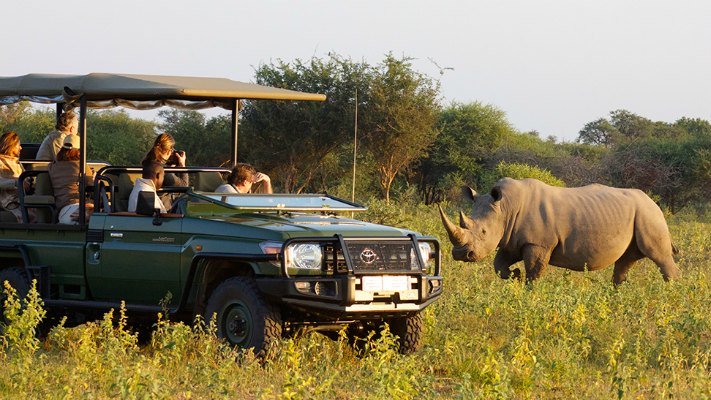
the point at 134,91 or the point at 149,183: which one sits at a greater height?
the point at 134,91

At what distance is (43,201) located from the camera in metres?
11.0

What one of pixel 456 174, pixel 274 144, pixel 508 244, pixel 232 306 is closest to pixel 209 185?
pixel 232 306

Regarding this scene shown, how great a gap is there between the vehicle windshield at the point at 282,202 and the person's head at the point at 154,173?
818 mm

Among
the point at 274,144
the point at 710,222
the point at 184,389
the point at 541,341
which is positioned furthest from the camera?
the point at 274,144

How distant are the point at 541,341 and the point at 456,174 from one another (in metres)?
34.1

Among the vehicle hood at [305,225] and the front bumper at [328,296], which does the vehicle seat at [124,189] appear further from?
the front bumper at [328,296]

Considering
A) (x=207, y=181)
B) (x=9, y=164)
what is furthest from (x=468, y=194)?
(x=9, y=164)

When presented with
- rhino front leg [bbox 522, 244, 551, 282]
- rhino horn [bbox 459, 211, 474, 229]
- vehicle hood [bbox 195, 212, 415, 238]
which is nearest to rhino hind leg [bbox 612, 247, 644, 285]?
rhino front leg [bbox 522, 244, 551, 282]

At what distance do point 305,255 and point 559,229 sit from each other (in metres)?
7.97

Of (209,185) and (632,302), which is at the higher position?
(209,185)

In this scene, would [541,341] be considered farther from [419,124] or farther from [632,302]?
[419,124]

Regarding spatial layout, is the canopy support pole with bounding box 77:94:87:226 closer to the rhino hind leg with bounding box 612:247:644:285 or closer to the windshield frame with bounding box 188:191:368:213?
the windshield frame with bounding box 188:191:368:213

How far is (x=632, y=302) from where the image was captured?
Answer: 511 inches

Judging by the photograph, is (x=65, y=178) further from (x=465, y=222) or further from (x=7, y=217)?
(x=465, y=222)
